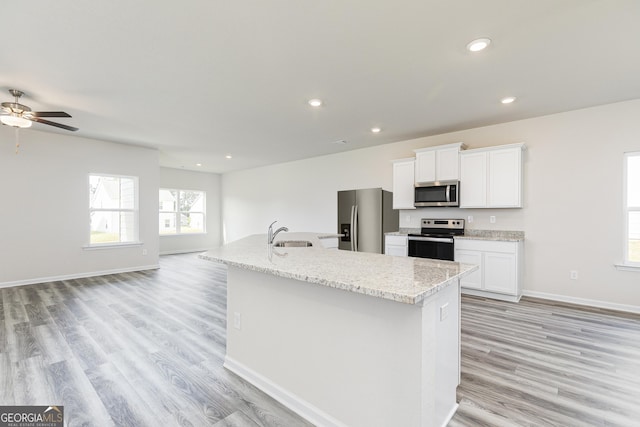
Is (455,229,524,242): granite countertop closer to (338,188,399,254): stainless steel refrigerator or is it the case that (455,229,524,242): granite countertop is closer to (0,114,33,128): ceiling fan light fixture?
(338,188,399,254): stainless steel refrigerator

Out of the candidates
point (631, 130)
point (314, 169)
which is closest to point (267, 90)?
point (314, 169)

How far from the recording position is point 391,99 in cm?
353

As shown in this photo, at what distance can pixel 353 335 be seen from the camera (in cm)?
155

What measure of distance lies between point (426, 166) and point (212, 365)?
419 cm

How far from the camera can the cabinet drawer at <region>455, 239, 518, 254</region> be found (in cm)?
392

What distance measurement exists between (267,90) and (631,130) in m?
4.57

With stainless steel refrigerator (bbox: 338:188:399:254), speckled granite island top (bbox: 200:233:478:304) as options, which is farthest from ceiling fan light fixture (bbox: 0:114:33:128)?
stainless steel refrigerator (bbox: 338:188:399:254)

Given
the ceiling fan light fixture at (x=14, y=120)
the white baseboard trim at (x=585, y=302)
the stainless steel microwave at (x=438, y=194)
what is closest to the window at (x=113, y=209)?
the ceiling fan light fixture at (x=14, y=120)

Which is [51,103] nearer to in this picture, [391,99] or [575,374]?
[391,99]

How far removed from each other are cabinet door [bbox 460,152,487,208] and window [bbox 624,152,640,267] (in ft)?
5.17

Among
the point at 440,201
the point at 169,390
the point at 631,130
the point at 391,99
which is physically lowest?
the point at 169,390

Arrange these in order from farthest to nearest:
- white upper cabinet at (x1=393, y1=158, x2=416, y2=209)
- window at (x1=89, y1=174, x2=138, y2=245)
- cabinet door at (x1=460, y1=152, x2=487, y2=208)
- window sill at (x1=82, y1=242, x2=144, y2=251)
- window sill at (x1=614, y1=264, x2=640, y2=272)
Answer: window at (x1=89, y1=174, x2=138, y2=245), window sill at (x1=82, y1=242, x2=144, y2=251), white upper cabinet at (x1=393, y1=158, x2=416, y2=209), cabinet door at (x1=460, y1=152, x2=487, y2=208), window sill at (x1=614, y1=264, x2=640, y2=272)

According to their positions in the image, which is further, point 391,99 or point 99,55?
point 391,99

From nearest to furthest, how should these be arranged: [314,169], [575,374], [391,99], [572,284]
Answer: [575,374] → [391,99] → [572,284] → [314,169]
